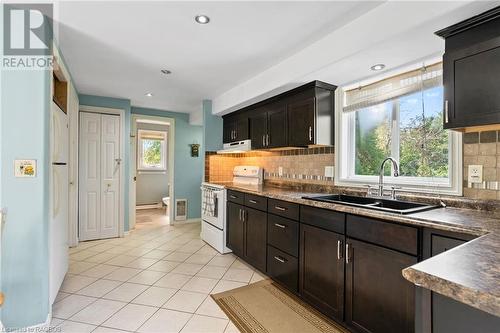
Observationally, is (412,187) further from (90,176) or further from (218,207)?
(90,176)

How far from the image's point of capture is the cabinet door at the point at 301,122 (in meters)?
2.70

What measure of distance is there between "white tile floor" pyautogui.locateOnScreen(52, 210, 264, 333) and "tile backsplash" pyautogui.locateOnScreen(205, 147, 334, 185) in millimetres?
1265

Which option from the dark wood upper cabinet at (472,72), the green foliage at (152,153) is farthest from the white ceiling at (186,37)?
the green foliage at (152,153)

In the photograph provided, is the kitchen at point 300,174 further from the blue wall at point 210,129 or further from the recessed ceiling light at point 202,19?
the blue wall at point 210,129

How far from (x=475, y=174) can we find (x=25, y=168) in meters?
3.19

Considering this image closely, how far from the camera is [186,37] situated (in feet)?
7.33

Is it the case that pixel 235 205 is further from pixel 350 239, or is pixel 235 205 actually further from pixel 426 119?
pixel 426 119

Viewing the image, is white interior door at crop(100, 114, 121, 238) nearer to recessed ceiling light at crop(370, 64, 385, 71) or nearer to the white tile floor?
the white tile floor

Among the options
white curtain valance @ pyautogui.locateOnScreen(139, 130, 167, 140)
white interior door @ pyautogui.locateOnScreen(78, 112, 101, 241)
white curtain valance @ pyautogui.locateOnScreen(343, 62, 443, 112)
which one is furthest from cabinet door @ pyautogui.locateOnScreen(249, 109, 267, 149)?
white curtain valance @ pyautogui.locateOnScreen(139, 130, 167, 140)

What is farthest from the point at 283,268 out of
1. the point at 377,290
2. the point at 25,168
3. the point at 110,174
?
the point at 110,174

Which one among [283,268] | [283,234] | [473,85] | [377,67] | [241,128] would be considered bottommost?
[283,268]

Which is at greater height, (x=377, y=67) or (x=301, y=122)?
(x=377, y=67)

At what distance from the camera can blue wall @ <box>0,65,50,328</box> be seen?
1.77 m

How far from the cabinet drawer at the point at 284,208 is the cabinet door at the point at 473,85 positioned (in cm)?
130
